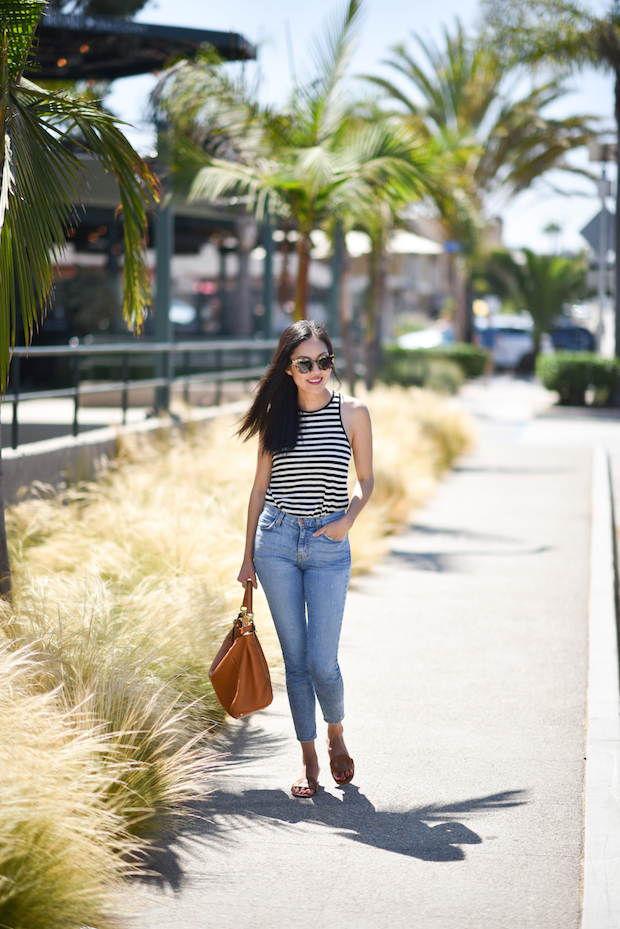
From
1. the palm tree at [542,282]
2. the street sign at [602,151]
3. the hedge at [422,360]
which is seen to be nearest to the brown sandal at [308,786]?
the street sign at [602,151]

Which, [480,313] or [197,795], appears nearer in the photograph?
[197,795]

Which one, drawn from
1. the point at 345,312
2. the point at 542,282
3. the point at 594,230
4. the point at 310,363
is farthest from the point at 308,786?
the point at 542,282

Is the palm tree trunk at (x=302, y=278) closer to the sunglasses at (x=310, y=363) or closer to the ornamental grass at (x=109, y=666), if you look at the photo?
the ornamental grass at (x=109, y=666)

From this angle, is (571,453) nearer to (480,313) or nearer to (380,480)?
(380,480)

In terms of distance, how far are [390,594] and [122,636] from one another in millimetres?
3160

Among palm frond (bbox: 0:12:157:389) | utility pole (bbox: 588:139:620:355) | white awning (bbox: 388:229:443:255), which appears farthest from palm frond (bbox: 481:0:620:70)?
palm frond (bbox: 0:12:157:389)

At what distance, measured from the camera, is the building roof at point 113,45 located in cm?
1112

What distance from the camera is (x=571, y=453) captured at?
52.9ft

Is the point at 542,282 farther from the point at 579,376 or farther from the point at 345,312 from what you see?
the point at 345,312

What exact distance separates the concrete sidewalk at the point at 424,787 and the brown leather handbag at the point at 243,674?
0.41 m

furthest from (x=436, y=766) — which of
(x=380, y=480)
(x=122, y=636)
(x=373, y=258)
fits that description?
(x=373, y=258)

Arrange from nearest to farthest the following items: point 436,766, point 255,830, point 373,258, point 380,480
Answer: point 255,830, point 436,766, point 380,480, point 373,258

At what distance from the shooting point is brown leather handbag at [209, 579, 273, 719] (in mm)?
4125

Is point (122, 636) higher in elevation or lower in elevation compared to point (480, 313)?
lower
